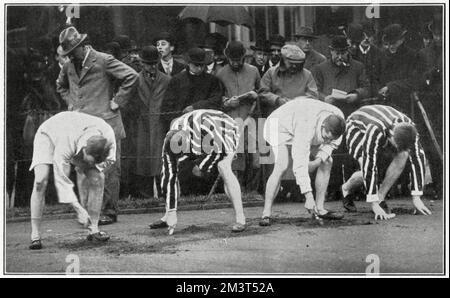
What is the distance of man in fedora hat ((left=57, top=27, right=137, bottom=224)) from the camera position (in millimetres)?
9023

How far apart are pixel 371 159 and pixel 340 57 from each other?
1276mm

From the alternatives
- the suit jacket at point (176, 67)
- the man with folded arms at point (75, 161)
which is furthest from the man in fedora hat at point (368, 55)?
the man with folded arms at point (75, 161)

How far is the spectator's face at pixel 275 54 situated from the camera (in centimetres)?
913

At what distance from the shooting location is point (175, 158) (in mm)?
9031

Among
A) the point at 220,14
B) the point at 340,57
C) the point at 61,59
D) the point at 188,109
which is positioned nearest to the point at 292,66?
the point at 340,57

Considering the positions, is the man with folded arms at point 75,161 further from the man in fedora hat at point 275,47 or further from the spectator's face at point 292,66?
the spectator's face at point 292,66

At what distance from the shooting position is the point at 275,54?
9148 mm

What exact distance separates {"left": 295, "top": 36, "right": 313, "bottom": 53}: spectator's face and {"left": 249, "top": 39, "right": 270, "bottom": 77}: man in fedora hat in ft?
1.22

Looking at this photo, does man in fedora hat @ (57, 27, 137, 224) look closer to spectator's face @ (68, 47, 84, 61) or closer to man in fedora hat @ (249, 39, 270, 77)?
spectator's face @ (68, 47, 84, 61)

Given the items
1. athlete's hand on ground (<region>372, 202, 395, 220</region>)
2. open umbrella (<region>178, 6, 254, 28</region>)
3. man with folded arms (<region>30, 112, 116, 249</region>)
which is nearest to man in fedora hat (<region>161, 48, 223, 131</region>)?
open umbrella (<region>178, 6, 254, 28</region>)
